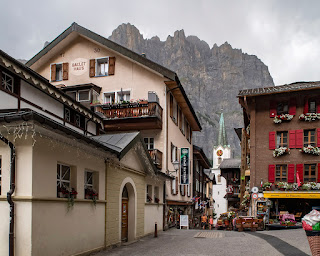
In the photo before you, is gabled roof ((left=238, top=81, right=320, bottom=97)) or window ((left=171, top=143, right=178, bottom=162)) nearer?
window ((left=171, top=143, right=178, bottom=162))

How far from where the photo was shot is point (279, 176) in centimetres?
2841

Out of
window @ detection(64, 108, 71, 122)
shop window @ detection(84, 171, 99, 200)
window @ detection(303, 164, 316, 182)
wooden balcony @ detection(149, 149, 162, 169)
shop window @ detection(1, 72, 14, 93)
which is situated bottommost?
window @ detection(303, 164, 316, 182)

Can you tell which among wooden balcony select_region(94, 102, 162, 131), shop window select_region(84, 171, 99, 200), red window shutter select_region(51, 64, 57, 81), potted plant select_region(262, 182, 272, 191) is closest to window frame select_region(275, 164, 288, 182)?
potted plant select_region(262, 182, 272, 191)

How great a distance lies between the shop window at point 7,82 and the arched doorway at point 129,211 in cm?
588

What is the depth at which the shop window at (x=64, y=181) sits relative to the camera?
31.9 ft

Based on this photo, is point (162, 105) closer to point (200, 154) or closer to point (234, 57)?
point (200, 154)

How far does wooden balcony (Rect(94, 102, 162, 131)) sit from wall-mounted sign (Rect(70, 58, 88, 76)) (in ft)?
12.3

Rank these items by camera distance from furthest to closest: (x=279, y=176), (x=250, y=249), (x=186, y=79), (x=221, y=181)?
(x=186, y=79) < (x=221, y=181) < (x=279, y=176) < (x=250, y=249)

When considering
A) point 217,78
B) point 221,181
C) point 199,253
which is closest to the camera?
point 199,253

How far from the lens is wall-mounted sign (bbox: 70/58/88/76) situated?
24.2m

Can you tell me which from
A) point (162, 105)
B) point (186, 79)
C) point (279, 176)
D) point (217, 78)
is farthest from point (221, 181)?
point (217, 78)

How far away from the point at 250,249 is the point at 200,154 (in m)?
23.6

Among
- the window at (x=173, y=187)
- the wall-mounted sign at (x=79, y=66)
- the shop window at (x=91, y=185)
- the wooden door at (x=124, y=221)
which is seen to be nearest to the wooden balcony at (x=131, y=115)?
the wall-mounted sign at (x=79, y=66)

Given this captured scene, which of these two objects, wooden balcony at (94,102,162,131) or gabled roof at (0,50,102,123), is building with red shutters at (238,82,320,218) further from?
gabled roof at (0,50,102,123)
